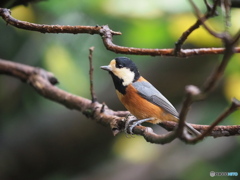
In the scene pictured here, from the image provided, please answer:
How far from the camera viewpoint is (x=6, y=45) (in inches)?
119

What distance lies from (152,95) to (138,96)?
55 mm

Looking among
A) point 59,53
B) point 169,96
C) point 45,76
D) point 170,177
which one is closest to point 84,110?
point 45,76

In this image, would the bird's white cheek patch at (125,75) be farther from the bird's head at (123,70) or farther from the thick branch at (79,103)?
the thick branch at (79,103)

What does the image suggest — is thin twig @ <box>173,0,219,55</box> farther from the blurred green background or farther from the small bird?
the blurred green background

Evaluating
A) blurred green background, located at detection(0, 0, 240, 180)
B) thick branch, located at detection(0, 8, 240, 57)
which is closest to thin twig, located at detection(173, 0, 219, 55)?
thick branch, located at detection(0, 8, 240, 57)

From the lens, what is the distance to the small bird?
172 cm

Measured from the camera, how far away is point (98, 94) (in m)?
2.91

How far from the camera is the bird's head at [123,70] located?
176 centimetres

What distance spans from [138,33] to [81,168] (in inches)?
41.0

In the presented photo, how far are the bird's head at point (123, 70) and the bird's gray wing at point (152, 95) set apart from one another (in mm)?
31

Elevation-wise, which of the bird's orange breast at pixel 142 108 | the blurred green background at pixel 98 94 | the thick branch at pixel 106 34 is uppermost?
the blurred green background at pixel 98 94

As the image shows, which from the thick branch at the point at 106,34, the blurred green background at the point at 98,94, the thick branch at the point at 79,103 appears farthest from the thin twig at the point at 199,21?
the blurred green background at the point at 98,94

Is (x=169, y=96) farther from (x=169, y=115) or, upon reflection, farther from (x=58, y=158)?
(x=169, y=115)

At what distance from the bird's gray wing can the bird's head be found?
0.03 m
